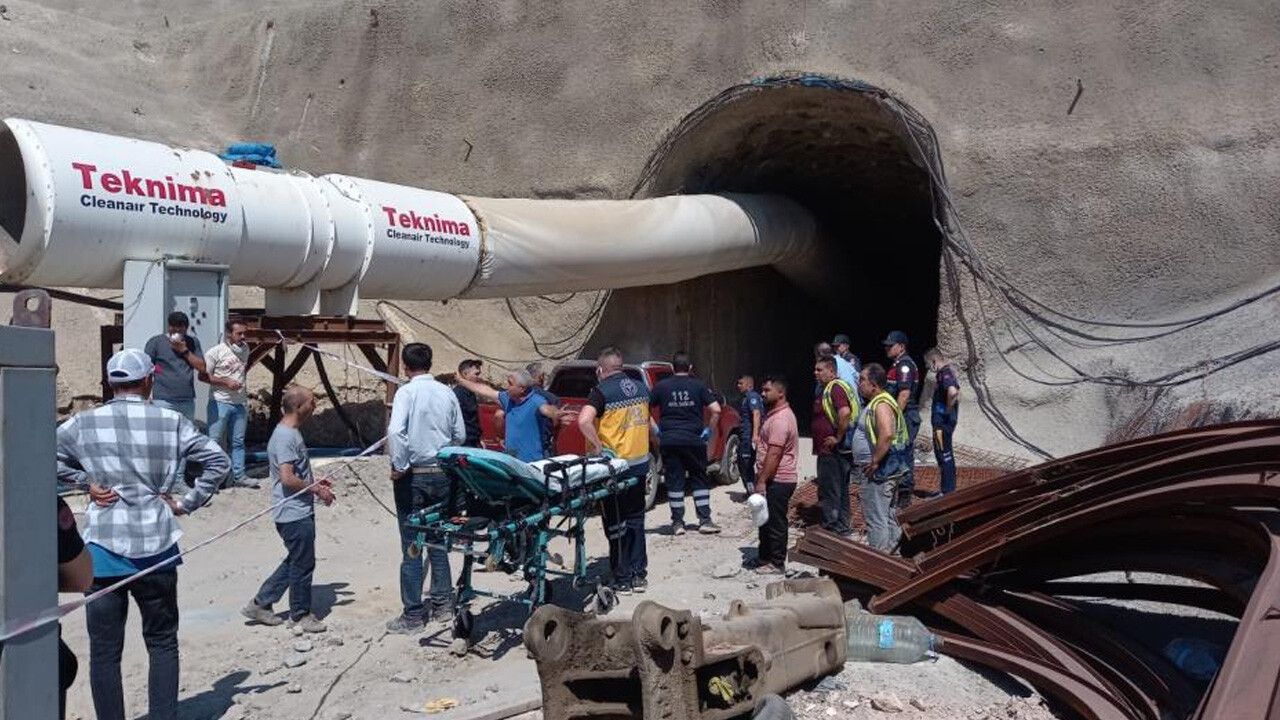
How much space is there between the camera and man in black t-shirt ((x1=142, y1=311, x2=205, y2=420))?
9391 mm

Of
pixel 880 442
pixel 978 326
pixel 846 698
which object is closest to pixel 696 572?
pixel 880 442

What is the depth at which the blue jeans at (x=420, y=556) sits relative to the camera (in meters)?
7.19

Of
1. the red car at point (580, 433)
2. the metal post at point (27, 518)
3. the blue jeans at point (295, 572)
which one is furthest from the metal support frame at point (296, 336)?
the metal post at point (27, 518)

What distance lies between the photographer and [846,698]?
19.0 ft

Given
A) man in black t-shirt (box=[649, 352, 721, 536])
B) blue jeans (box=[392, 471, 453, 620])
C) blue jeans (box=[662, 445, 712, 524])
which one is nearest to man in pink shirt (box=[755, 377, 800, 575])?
man in black t-shirt (box=[649, 352, 721, 536])

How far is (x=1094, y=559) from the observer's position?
6.52 m

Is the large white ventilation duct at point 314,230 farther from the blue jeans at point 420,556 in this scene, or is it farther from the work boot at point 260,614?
the blue jeans at point 420,556

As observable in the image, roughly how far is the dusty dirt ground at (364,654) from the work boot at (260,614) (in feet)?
0.22

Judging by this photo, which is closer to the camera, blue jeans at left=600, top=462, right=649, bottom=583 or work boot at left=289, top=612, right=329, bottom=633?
work boot at left=289, top=612, right=329, bottom=633

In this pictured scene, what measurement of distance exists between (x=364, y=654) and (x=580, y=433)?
436 centimetres

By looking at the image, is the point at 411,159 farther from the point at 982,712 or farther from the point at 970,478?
the point at 982,712

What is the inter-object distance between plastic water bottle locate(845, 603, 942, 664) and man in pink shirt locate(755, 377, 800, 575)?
7.62ft

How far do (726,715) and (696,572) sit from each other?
4.46m

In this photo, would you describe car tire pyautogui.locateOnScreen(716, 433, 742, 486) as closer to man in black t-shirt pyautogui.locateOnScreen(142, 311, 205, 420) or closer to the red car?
the red car
